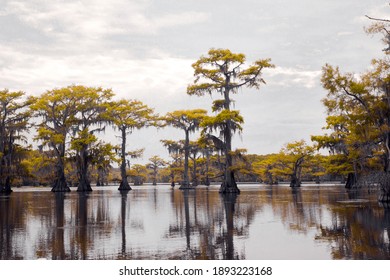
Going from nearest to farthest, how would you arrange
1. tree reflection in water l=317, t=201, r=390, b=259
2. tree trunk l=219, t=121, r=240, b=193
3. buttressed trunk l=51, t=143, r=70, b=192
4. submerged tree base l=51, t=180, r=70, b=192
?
1. tree reflection in water l=317, t=201, r=390, b=259
2. tree trunk l=219, t=121, r=240, b=193
3. submerged tree base l=51, t=180, r=70, b=192
4. buttressed trunk l=51, t=143, r=70, b=192

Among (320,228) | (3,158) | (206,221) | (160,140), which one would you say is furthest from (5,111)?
(320,228)

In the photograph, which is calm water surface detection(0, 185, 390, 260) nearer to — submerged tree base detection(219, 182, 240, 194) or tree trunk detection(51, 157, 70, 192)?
submerged tree base detection(219, 182, 240, 194)

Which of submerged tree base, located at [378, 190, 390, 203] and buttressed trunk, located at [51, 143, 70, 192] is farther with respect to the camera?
buttressed trunk, located at [51, 143, 70, 192]

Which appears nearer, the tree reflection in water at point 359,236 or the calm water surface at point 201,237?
the tree reflection in water at point 359,236

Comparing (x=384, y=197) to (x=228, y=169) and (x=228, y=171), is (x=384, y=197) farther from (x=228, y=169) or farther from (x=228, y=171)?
(x=228, y=171)

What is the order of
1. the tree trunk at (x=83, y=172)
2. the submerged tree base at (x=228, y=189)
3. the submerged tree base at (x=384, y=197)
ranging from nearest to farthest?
1. the submerged tree base at (x=384, y=197)
2. the submerged tree base at (x=228, y=189)
3. the tree trunk at (x=83, y=172)

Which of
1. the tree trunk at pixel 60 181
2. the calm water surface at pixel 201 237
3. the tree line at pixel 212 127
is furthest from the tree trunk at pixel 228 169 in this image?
the calm water surface at pixel 201 237

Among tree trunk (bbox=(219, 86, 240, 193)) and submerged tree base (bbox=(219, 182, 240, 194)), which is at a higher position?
tree trunk (bbox=(219, 86, 240, 193))

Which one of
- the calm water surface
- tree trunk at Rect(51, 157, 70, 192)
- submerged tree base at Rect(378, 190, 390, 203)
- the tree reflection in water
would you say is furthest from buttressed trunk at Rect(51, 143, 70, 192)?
the tree reflection in water

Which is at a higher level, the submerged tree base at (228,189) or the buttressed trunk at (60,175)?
the buttressed trunk at (60,175)

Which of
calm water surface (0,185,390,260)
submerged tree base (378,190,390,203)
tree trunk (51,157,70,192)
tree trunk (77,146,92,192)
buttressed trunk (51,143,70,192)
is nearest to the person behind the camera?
calm water surface (0,185,390,260)

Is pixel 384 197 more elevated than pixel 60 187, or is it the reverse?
pixel 60 187

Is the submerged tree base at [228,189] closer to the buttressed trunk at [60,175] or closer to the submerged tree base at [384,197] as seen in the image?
the submerged tree base at [384,197]

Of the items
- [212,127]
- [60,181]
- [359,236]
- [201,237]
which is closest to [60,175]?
[60,181]
